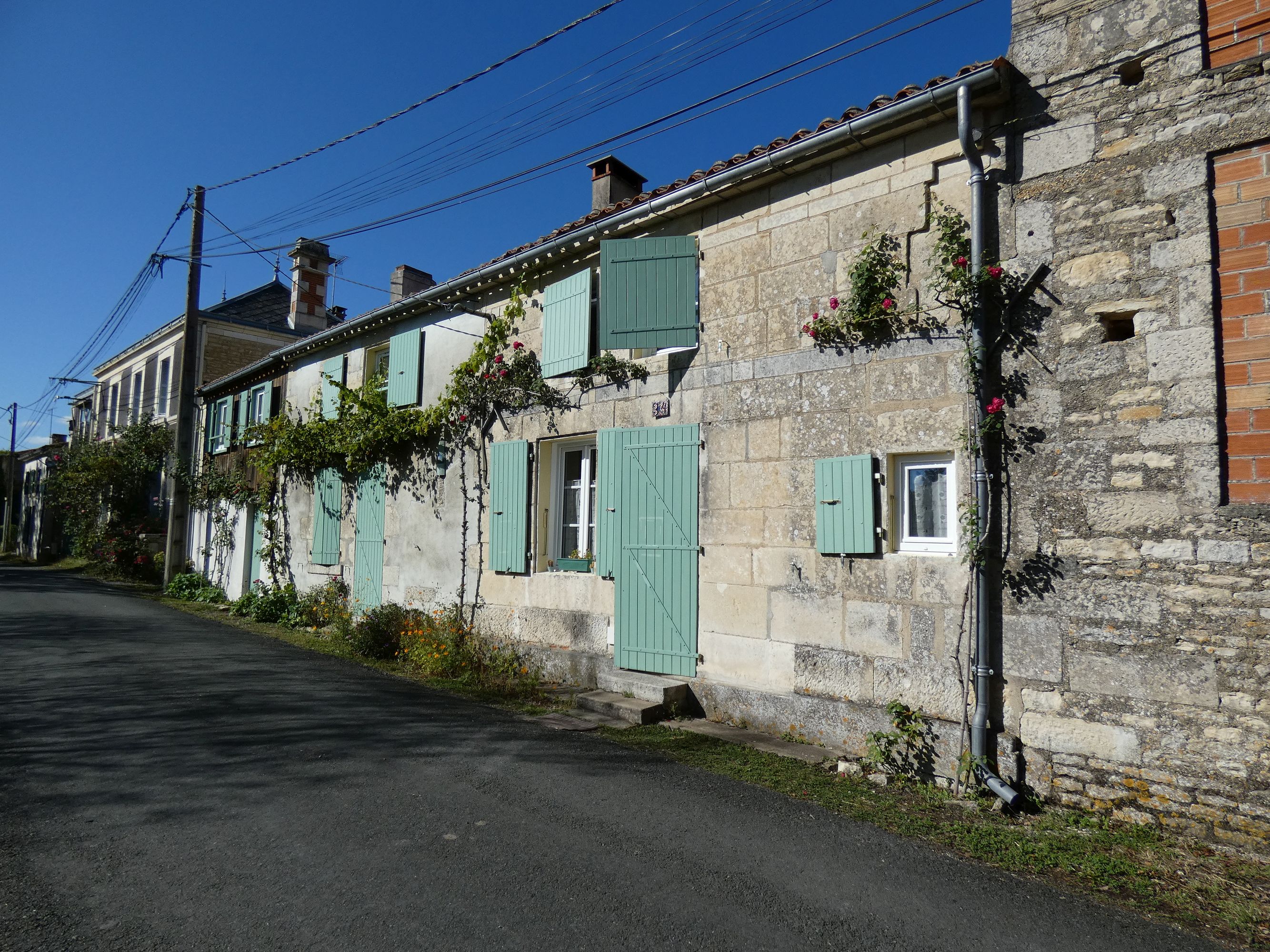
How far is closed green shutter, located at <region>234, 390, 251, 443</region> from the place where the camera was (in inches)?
554

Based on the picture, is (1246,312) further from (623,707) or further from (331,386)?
(331,386)

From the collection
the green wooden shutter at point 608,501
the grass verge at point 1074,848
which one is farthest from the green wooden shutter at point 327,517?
the grass verge at point 1074,848

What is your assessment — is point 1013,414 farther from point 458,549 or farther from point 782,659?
point 458,549

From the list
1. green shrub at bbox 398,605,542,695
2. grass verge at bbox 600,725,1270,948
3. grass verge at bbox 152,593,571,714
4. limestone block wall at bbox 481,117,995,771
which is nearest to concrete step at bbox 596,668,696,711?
limestone block wall at bbox 481,117,995,771

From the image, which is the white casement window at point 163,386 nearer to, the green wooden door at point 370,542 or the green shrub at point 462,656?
the green wooden door at point 370,542

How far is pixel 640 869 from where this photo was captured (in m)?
3.58

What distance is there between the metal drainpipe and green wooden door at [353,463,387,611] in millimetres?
7540

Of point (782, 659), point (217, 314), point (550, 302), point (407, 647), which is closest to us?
point (782, 659)

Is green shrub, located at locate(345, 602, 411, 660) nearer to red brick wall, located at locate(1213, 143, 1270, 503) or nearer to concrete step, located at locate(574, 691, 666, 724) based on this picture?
concrete step, located at locate(574, 691, 666, 724)

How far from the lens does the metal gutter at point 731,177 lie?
4.97 metres

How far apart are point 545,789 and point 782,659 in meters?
2.14

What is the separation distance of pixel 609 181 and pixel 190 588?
11.4 m

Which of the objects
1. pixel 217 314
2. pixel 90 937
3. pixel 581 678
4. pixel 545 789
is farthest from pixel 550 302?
pixel 217 314

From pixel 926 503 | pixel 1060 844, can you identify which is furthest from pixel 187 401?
pixel 1060 844
